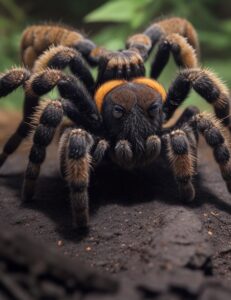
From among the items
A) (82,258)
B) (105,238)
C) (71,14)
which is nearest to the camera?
(82,258)

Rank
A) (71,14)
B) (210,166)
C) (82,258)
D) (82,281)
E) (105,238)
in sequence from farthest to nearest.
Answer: (71,14) → (210,166) → (105,238) → (82,258) → (82,281)

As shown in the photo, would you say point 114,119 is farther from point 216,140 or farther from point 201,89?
point 216,140

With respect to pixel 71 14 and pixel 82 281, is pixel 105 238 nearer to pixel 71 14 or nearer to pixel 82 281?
pixel 82 281

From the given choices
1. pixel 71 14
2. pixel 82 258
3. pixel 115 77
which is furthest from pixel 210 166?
pixel 71 14

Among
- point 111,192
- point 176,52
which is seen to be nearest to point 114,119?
point 111,192

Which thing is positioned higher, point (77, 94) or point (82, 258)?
point (77, 94)

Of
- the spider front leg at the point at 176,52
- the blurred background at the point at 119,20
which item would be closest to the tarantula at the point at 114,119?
the spider front leg at the point at 176,52
